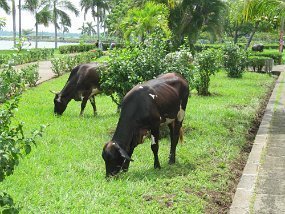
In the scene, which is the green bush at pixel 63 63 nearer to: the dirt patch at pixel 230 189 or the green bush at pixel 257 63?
the green bush at pixel 257 63

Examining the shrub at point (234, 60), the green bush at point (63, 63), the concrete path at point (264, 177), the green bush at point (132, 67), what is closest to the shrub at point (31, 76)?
the green bush at point (63, 63)

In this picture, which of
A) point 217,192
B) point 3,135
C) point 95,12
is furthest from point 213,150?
point 95,12

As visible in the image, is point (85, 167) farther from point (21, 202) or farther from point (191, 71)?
point (191, 71)

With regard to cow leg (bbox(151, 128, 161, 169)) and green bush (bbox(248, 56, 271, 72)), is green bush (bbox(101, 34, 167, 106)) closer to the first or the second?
cow leg (bbox(151, 128, 161, 169))

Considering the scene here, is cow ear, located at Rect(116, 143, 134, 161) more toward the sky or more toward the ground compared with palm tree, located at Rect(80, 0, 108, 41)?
more toward the ground

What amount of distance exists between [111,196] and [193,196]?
100 centimetres

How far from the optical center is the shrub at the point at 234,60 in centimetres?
1992

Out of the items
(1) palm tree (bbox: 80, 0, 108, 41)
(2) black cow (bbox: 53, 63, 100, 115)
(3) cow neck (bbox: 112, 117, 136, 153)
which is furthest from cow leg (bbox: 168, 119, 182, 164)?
(1) palm tree (bbox: 80, 0, 108, 41)

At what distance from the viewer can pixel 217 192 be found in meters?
5.76

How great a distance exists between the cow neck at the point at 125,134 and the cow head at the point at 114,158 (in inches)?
5.3

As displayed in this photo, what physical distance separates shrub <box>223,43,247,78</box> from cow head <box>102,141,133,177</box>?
1483 centimetres

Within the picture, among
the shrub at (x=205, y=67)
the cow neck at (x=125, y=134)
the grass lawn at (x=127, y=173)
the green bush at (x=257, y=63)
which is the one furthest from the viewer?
the green bush at (x=257, y=63)

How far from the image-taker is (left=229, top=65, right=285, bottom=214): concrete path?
5309 millimetres

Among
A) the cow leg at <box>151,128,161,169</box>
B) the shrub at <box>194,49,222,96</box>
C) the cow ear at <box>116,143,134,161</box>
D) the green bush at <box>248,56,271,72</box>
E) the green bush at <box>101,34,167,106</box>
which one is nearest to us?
the cow ear at <box>116,143,134,161</box>
